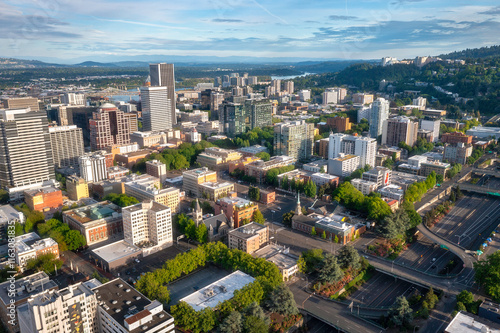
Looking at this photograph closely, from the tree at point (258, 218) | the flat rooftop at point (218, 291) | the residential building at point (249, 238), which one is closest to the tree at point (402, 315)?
the flat rooftop at point (218, 291)

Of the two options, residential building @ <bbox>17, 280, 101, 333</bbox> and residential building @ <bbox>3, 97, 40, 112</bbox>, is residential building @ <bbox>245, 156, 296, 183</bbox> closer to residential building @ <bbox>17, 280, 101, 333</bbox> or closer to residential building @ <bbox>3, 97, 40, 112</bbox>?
residential building @ <bbox>17, 280, 101, 333</bbox>

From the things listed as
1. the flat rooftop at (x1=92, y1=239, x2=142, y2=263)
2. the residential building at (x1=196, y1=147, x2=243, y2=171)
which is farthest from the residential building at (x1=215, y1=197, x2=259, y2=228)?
the residential building at (x1=196, y1=147, x2=243, y2=171)

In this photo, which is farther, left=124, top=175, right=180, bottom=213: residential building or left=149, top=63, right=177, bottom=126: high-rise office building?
left=149, top=63, right=177, bottom=126: high-rise office building

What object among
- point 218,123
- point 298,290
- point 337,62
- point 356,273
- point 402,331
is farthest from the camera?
point 337,62

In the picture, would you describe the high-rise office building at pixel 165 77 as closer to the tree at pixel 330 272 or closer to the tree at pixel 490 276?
the tree at pixel 330 272

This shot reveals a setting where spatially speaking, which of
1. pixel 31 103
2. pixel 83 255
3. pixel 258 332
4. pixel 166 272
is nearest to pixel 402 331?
pixel 258 332

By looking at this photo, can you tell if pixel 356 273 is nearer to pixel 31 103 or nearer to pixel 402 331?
pixel 402 331

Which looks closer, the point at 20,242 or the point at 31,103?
the point at 20,242
